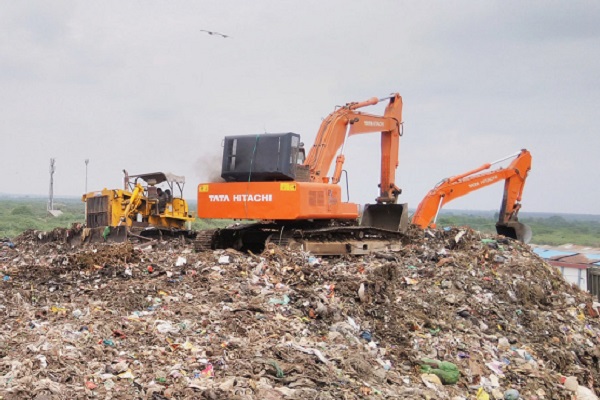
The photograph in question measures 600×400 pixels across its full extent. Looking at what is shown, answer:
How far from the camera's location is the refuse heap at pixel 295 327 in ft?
17.2

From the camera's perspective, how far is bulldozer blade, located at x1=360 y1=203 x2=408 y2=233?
38.6ft

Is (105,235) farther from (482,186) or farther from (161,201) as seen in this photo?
(482,186)

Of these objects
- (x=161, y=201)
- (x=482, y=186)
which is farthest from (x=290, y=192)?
(x=161, y=201)

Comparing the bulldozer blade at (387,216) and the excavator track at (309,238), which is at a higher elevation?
the bulldozer blade at (387,216)

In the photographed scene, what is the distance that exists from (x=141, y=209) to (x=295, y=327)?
919cm

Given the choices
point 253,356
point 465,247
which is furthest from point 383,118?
point 253,356

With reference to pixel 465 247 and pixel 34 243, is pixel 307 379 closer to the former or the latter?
pixel 465 247

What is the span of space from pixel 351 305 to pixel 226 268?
1.88m

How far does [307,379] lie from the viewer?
5.34 meters

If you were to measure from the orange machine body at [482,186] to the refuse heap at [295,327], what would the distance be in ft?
5.39

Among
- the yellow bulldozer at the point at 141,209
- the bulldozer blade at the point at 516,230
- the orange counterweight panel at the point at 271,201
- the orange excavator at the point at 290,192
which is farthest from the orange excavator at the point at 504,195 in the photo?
the yellow bulldozer at the point at 141,209

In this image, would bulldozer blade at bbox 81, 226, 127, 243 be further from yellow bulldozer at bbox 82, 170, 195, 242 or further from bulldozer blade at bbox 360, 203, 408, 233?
bulldozer blade at bbox 360, 203, 408, 233

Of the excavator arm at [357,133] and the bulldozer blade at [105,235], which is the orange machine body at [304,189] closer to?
the excavator arm at [357,133]

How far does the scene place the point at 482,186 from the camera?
43.4 ft
